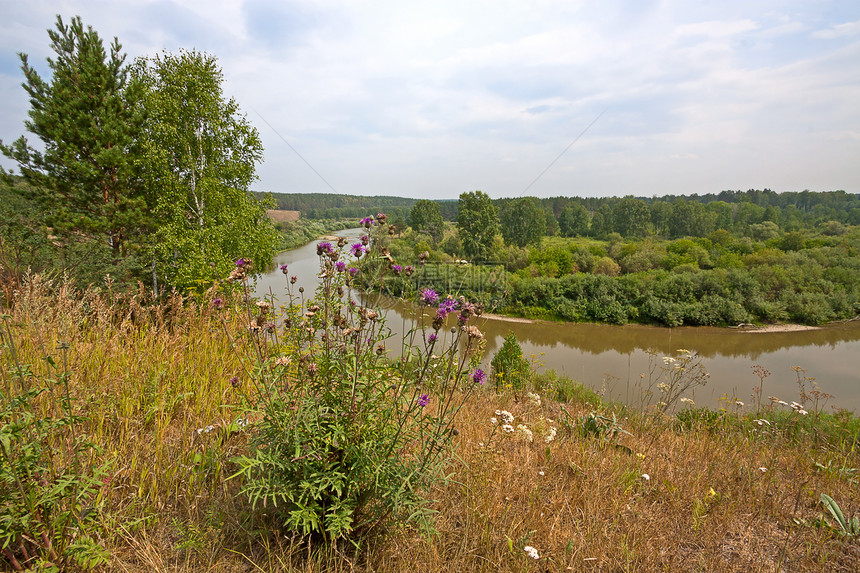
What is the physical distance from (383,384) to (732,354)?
86.3 ft

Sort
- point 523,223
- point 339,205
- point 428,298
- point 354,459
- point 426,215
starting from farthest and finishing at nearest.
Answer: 1. point 339,205
2. point 426,215
3. point 523,223
4. point 428,298
5. point 354,459

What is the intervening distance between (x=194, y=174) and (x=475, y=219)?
1201 inches

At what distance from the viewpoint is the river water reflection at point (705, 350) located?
14.5 metres

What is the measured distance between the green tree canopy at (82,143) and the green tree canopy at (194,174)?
0.56 meters

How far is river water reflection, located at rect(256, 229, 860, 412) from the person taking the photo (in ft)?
47.7

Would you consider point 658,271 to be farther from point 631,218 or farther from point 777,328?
point 631,218

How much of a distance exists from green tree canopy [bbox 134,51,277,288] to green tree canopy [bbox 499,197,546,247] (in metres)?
43.2

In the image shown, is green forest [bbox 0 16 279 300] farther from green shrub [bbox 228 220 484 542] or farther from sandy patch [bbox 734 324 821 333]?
sandy patch [bbox 734 324 821 333]

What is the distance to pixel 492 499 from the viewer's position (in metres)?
2.06

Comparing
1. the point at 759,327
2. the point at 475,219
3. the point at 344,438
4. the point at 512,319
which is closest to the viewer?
the point at 344,438

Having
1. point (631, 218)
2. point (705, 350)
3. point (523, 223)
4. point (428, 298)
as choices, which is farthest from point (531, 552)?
point (631, 218)

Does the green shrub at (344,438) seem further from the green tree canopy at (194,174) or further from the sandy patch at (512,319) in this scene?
the sandy patch at (512,319)

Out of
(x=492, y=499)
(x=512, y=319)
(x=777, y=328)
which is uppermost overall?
(x=492, y=499)

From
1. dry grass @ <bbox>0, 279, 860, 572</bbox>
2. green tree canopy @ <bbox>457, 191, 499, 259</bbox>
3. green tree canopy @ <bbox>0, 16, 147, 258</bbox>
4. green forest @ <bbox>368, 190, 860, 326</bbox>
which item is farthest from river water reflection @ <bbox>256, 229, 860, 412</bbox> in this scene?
green tree canopy @ <bbox>457, 191, 499, 259</bbox>
